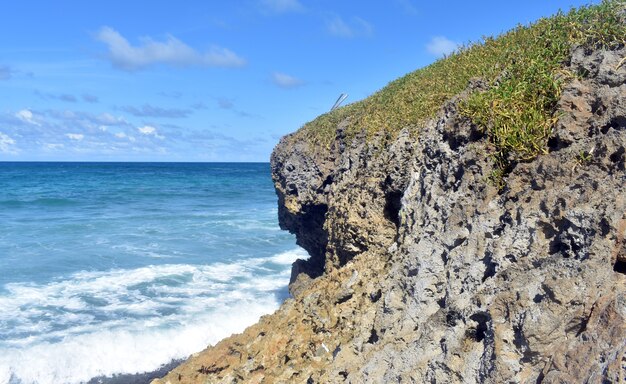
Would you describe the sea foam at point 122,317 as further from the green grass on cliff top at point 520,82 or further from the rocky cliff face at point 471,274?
the green grass on cliff top at point 520,82

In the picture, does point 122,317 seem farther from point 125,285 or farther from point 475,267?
point 475,267

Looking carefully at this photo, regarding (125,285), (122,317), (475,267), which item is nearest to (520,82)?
(475,267)

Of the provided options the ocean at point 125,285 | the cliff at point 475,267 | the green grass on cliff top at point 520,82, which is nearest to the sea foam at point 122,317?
the ocean at point 125,285

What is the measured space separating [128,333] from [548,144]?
12.0 m

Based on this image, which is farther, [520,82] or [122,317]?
[122,317]

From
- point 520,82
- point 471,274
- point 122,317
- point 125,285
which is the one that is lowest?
point 122,317

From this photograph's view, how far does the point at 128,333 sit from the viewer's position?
1388cm

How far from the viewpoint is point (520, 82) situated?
6.03m

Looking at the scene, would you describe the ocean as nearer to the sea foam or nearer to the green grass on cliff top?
the sea foam

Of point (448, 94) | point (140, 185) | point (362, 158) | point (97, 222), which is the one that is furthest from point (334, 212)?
point (140, 185)

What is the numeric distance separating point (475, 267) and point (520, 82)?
7.95 ft

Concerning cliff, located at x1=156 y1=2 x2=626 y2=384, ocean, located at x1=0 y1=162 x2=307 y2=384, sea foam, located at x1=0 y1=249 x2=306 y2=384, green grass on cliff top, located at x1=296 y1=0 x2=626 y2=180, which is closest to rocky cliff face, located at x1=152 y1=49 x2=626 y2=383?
cliff, located at x1=156 y1=2 x2=626 y2=384

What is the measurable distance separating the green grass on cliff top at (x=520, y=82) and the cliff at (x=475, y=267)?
2.9 inches

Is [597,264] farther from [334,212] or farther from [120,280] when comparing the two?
[120,280]
